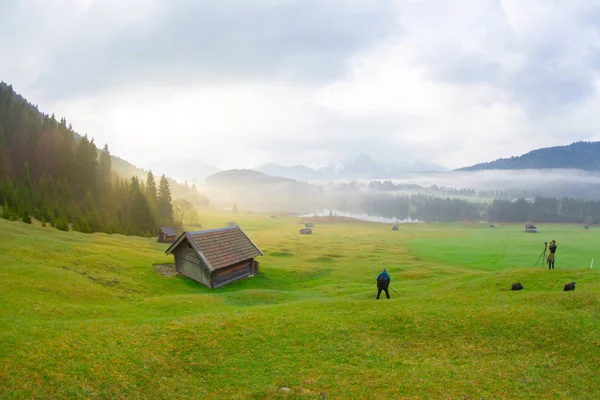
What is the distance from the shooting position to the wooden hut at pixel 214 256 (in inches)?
1641

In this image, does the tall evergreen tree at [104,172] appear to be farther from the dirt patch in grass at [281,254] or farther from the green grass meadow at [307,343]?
the green grass meadow at [307,343]

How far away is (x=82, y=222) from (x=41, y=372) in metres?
80.7

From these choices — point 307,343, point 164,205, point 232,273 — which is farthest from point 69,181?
point 307,343

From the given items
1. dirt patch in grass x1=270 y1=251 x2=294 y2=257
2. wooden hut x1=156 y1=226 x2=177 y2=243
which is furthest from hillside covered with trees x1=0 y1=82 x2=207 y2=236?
dirt patch in grass x1=270 y1=251 x2=294 y2=257

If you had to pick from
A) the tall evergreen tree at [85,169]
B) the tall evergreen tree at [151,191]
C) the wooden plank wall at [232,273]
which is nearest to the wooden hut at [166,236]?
the tall evergreen tree at [151,191]

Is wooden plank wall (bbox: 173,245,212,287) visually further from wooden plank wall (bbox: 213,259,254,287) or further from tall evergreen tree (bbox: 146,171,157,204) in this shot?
tall evergreen tree (bbox: 146,171,157,204)

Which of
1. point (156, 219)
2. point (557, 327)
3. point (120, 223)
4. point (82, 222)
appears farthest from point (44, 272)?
point (156, 219)

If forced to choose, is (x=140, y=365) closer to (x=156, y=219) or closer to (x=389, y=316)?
(x=389, y=316)

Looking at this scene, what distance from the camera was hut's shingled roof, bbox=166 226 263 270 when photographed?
41.8 meters

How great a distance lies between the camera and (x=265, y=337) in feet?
66.1

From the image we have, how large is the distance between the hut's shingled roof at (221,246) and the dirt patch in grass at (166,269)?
2.64 meters

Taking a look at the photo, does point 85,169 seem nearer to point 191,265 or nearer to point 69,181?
point 69,181

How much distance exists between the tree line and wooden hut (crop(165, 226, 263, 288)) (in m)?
57.9

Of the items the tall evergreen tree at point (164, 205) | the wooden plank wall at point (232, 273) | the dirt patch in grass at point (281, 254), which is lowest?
the dirt patch in grass at point (281, 254)
